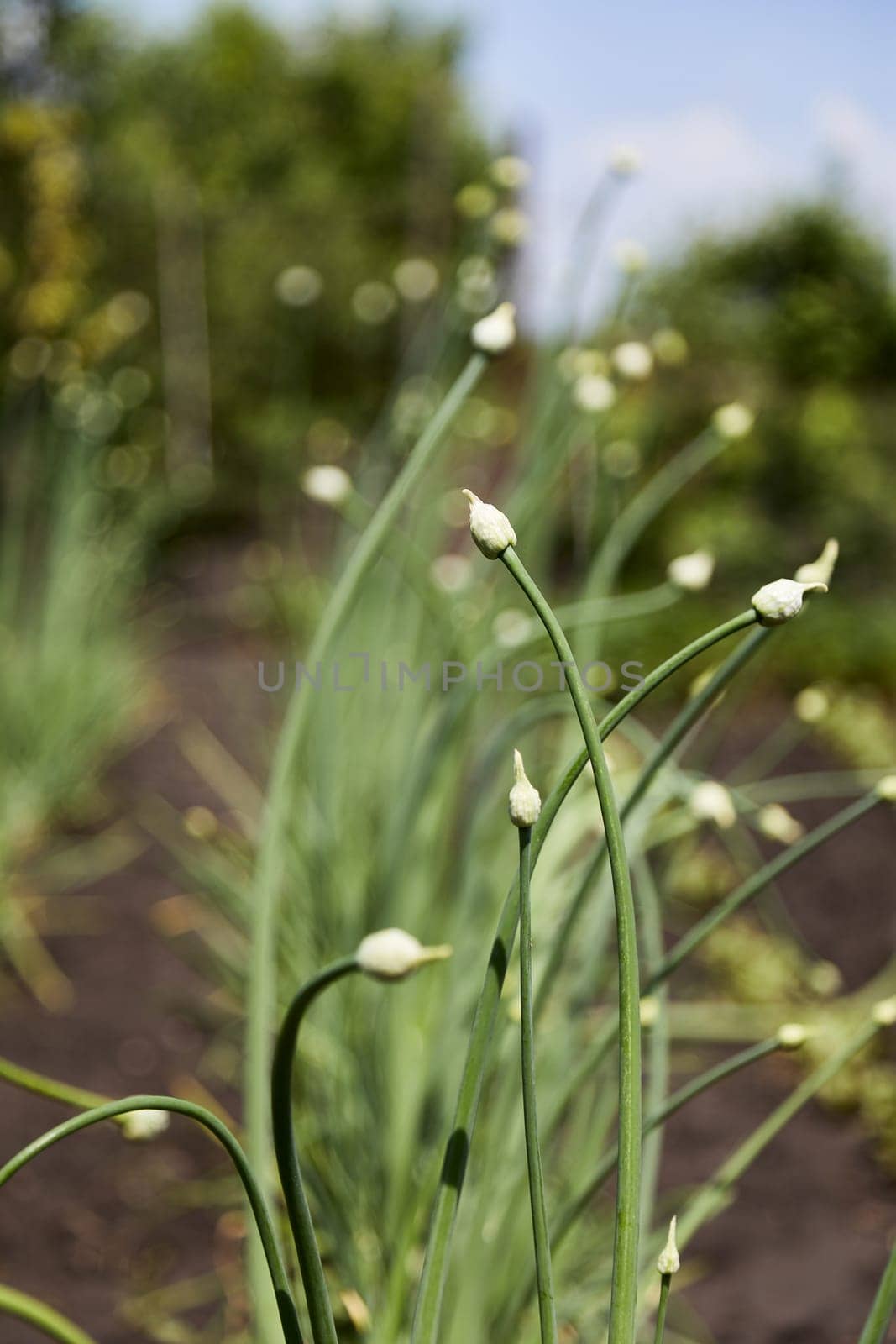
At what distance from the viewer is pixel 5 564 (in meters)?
2.13

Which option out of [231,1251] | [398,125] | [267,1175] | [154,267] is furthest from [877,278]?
[398,125]

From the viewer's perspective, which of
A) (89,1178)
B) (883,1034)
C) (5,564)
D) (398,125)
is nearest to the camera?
(89,1178)

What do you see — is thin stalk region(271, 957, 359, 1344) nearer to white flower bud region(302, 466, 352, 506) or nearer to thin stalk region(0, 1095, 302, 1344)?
thin stalk region(0, 1095, 302, 1344)

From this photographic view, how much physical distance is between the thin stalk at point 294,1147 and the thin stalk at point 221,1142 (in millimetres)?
11

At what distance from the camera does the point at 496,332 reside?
0.53m

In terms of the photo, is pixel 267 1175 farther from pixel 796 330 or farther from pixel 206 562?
pixel 206 562

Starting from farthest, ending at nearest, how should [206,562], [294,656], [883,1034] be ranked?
[206,562]
[294,656]
[883,1034]

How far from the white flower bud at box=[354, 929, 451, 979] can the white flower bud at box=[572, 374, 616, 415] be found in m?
0.71

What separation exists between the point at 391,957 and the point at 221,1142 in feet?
0.51

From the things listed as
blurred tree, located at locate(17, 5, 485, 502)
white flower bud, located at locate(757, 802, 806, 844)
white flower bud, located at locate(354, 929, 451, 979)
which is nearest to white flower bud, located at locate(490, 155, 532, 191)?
white flower bud, located at locate(757, 802, 806, 844)

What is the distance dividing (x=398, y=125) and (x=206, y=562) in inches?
399

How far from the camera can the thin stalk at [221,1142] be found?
343mm

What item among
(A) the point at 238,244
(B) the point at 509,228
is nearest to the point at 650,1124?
(B) the point at 509,228

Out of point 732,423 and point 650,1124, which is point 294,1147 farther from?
point 732,423
